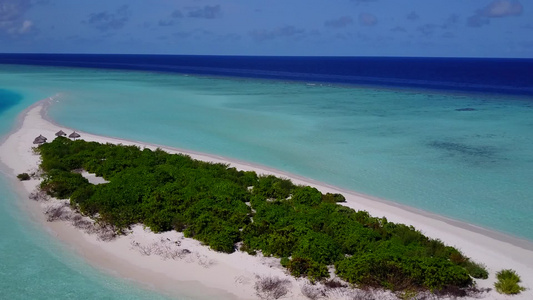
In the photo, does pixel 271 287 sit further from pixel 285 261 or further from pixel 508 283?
pixel 508 283

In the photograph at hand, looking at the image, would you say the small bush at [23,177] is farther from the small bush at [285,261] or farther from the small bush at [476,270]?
the small bush at [476,270]

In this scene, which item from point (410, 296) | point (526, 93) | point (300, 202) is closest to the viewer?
point (410, 296)

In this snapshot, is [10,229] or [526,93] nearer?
[10,229]

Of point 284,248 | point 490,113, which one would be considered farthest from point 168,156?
point 490,113

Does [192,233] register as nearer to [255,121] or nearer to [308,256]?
[308,256]

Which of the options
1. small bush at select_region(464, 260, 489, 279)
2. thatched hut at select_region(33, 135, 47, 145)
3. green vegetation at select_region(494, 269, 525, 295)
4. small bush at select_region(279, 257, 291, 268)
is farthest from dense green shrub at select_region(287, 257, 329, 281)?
thatched hut at select_region(33, 135, 47, 145)

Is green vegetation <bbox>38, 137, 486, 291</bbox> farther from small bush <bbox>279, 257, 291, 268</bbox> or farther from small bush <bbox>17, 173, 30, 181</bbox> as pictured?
small bush <bbox>17, 173, 30, 181</bbox>
